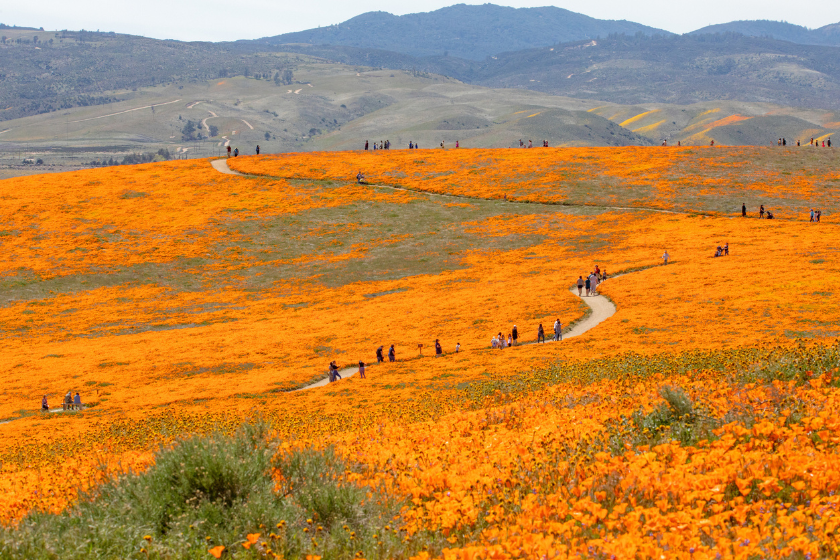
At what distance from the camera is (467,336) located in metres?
40.0

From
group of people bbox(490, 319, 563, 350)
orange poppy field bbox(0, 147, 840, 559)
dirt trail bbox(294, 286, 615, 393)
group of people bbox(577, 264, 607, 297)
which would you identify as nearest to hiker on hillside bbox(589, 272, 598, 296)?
group of people bbox(577, 264, 607, 297)

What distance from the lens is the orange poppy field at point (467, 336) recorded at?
8398 mm

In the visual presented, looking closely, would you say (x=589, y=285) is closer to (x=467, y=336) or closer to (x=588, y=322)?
(x=588, y=322)

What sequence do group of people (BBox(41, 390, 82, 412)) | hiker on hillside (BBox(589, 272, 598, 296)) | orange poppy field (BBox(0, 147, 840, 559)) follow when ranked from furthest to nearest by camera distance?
hiker on hillside (BBox(589, 272, 598, 296)) < group of people (BBox(41, 390, 82, 412)) < orange poppy field (BBox(0, 147, 840, 559))

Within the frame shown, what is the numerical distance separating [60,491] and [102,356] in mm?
31308

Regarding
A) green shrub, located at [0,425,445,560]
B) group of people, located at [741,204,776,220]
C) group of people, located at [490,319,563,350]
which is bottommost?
group of people, located at [490,319,563,350]

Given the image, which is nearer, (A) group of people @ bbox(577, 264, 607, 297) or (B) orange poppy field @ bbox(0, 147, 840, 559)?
(B) orange poppy field @ bbox(0, 147, 840, 559)

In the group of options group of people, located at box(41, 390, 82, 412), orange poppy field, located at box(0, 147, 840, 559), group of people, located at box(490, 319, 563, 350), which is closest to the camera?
orange poppy field, located at box(0, 147, 840, 559)

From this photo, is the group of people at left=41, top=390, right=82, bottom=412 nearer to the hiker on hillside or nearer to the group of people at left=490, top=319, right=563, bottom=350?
the group of people at left=490, top=319, right=563, bottom=350

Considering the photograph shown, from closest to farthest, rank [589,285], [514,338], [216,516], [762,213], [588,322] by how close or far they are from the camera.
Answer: [216,516]
[514,338]
[588,322]
[589,285]
[762,213]

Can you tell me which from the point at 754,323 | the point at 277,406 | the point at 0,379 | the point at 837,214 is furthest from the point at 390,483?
the point at 837,214

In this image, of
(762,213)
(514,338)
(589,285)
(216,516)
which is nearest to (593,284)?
(589,285)

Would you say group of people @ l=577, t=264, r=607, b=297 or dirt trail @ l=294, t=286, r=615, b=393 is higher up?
group of people @ l=577, t=264, r=607, b=297

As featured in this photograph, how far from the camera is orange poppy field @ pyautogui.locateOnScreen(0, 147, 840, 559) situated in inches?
331
